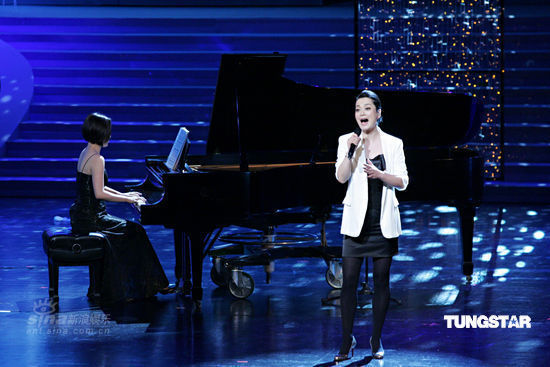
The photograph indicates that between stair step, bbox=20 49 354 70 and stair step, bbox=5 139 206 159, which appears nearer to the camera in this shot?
stair step, bbox=5 139 206 159

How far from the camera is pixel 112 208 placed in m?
9.46

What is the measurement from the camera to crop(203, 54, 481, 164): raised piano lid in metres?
5.50

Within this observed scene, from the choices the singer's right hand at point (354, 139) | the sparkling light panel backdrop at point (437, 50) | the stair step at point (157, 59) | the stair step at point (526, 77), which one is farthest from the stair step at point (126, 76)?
the singer's right hand at point (354, 139)

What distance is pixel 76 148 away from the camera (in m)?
11.4

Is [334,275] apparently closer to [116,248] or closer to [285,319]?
[285,319]

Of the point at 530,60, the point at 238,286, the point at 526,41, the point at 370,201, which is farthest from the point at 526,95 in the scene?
the point at 370,201

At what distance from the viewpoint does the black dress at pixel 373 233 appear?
3.92 metres

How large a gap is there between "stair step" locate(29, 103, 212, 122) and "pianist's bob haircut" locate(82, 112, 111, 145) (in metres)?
6.25

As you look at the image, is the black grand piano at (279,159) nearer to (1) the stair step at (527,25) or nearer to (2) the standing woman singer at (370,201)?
(2) the standing woman singer at (370,201)

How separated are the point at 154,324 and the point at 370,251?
139cm

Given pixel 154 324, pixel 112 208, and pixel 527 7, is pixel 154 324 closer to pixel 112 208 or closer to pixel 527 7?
pixel 112 208

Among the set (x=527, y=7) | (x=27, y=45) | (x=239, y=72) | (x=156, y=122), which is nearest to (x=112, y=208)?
(x=156, y=122)
